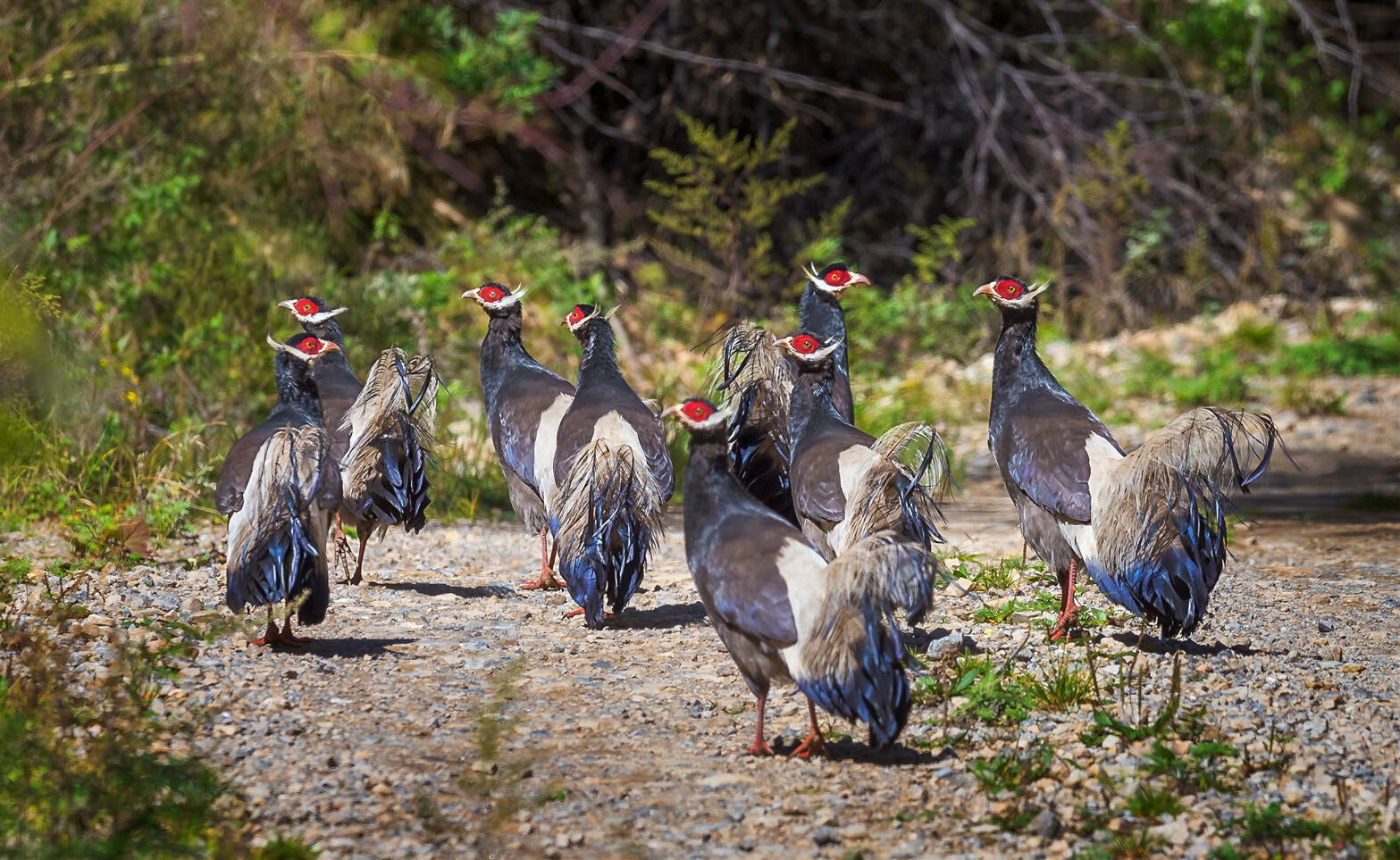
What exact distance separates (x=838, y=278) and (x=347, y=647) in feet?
10.3

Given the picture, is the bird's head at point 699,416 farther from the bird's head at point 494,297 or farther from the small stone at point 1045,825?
the bird's head at point 494,297

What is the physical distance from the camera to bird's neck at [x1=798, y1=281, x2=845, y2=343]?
7.41 m

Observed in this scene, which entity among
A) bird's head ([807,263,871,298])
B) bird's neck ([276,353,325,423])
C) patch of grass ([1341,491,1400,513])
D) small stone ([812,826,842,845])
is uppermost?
bird's head ([807,263,871,298])

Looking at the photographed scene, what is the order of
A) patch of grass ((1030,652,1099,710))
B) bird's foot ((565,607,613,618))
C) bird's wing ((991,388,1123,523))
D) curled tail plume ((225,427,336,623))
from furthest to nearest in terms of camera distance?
bird's foot ((565,607,613,618))
bird's wing ((991,388,1123,523))
curled tail plume ((225,427,336,623))
patch of grass ((1030,652,1099,710))

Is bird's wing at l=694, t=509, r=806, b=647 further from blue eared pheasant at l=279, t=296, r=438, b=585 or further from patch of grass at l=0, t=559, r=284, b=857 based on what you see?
blue eared pheasant at l=279, t=296, r=438, b=585

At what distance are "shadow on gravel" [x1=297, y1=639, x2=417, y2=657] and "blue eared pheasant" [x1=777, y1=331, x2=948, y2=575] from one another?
176 cm

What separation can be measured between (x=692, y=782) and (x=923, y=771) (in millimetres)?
719

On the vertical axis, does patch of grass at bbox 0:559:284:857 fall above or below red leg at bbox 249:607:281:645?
below

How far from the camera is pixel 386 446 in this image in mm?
6641

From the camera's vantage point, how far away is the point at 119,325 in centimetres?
948

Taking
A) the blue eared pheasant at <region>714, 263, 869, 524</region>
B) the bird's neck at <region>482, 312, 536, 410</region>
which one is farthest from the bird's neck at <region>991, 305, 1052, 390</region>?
the bird's neck at <region>482, 312, 536, 410</region>

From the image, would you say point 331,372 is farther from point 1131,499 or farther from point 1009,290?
point 1131,499

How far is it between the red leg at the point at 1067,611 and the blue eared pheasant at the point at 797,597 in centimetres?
120

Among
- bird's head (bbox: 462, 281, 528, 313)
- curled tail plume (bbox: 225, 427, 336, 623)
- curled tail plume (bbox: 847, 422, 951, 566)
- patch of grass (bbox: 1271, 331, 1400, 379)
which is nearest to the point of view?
curled tail plume (bbox: 225, 427, 336, 623)
